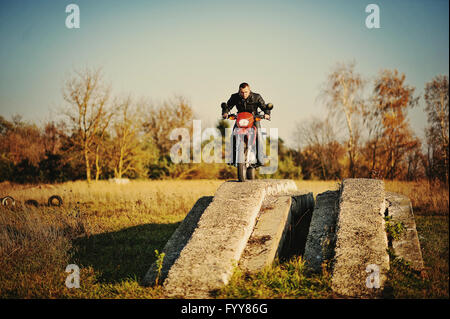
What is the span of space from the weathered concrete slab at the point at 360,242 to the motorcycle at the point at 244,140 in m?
1.89

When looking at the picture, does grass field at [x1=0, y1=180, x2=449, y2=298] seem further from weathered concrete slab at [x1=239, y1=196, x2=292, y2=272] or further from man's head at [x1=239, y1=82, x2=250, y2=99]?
man's head at [x1=239, y1=82, x2=250, y2=99]

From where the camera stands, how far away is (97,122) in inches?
824

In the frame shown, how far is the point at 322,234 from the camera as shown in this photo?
511 cm

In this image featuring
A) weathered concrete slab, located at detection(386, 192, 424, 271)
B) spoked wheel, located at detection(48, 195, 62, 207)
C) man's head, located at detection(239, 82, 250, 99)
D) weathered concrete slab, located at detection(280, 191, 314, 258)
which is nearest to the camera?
weathered concrete slab, located at detection(386, 192, 424, 271)

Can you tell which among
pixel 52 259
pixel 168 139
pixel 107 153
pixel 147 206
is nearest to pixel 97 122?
pixel 107 153

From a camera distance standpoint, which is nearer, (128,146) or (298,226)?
(298,226)

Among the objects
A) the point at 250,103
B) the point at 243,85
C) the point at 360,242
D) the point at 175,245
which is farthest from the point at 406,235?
the point at 243,85

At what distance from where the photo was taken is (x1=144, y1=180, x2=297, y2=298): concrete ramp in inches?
159

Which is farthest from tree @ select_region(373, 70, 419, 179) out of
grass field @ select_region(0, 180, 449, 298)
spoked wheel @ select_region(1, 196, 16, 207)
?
spoked wheel @ select_region(1, 196, 16, 207)

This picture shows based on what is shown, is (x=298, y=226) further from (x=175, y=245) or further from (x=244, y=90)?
(x=244, y=90)

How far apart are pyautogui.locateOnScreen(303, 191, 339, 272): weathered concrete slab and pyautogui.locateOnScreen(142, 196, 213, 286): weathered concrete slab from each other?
205 centimetres

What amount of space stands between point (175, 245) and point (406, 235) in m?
3.70

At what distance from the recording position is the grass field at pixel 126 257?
3980 mm

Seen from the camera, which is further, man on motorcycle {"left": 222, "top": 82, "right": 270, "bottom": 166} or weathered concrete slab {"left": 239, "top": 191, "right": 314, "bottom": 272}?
man on motorcycle {"left": 222, "top": 82, "right": 270, "bottom": 166}
